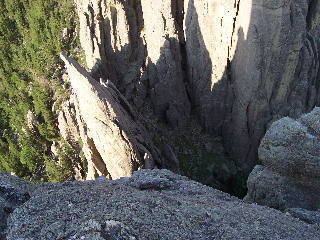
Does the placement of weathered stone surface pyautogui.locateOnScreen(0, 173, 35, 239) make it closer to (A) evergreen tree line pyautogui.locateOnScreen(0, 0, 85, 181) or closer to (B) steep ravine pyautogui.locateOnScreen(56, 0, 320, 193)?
(B) steep ravine pyautogui.locateOnScreen(56, 0, 320, 193)

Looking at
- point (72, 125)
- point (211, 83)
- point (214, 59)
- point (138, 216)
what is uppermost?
point (214, 59)

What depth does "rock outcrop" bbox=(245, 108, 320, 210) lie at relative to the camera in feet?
57.6

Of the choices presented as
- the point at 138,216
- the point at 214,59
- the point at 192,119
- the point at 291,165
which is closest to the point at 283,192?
the point at 291,165

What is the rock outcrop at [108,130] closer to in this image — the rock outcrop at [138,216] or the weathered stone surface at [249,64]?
the weathered stone surface at [249,64]

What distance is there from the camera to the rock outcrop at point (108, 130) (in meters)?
25.1

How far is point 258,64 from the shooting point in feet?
96.8

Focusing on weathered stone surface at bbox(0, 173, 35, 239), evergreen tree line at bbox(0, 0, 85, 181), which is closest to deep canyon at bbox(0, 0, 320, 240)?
weathered stone surface at bbox(0, 173, 35, 239)

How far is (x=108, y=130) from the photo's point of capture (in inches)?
992

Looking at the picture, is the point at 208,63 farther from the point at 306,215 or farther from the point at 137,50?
the point at 306,215

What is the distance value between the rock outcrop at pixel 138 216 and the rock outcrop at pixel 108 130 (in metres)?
10.6

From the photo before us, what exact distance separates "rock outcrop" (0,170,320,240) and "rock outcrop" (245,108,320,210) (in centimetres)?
414

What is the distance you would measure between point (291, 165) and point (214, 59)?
16.2 m

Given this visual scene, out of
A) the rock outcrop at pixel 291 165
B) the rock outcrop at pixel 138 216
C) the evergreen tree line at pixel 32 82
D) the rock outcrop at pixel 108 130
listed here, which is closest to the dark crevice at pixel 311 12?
the rock outcrop at pixel 291 165

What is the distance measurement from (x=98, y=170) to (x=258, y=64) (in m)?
14.4
